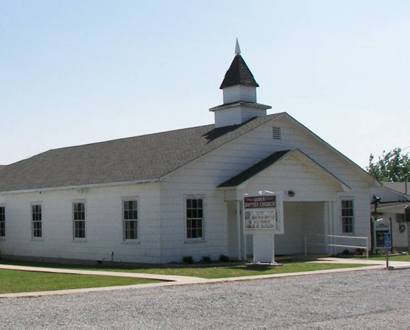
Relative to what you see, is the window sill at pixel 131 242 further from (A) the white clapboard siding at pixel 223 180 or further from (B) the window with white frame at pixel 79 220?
(B) the window with white frame at pixel 79 220

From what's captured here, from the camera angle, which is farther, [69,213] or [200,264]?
[69,213]

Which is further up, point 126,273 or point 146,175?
point 146,175

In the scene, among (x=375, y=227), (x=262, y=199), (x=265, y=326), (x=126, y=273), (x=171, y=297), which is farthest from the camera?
(x=375, y=227)

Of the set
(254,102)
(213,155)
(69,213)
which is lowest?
(69,213)

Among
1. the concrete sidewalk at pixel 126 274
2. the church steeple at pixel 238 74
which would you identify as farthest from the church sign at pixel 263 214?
the church steeple at pixel 238 74

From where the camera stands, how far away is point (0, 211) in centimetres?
3666

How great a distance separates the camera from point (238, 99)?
33156 mm

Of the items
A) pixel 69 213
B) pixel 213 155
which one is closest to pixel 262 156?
pixel 213 155

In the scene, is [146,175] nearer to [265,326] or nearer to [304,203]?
[304,203]

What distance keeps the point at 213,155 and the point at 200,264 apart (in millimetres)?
4364

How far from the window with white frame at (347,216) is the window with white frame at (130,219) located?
10070 mm

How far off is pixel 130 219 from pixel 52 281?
814 centimetres

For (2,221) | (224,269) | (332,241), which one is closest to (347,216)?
(332,241)

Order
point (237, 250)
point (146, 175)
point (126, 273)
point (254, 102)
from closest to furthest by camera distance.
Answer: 1. point (126, 273)
2. point (146, 175)
3. point (237, 250)
4. point (254, 102)
